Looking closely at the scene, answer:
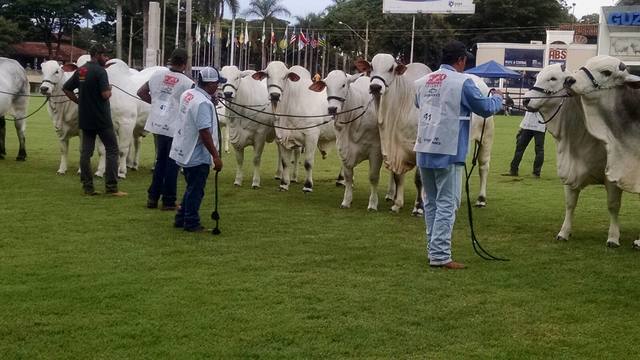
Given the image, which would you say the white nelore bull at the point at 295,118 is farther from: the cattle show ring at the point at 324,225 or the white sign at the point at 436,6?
the white sign at the point at 436,6

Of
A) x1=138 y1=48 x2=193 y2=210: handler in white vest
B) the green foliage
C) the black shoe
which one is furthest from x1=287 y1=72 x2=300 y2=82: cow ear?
the green foliage

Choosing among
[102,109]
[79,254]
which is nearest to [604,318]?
[79,254]

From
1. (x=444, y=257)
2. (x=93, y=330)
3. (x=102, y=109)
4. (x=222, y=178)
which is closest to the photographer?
(x=93, y=330)

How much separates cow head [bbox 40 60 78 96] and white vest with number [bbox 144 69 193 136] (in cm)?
353

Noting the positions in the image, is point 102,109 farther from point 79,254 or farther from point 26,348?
point 26,348

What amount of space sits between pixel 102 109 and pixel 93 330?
20.4ft

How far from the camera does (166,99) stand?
10.3 meters

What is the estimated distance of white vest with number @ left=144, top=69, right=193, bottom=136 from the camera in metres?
10.1

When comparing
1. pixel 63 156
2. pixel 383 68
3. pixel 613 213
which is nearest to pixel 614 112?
pixel 613 213

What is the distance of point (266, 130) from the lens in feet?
43.0

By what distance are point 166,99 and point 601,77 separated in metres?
5.34

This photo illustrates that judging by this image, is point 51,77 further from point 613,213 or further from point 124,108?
point 613,213

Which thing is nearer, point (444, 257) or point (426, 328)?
point (426, 328)

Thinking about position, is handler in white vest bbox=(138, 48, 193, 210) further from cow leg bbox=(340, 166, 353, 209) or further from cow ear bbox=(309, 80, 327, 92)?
cow leg bbox=(340, 166, 353, 209)
